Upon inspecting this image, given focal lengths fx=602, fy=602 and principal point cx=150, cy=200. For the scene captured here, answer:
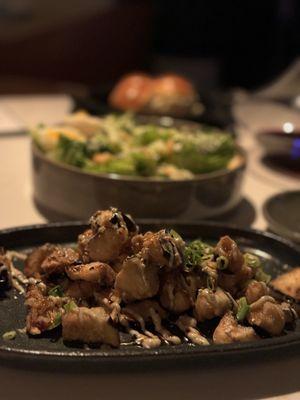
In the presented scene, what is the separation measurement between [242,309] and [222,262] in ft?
0.32

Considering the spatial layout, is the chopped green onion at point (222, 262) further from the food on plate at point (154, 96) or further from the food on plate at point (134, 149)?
the food on plate at point (154, 96)

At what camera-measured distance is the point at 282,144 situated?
2.39 metres

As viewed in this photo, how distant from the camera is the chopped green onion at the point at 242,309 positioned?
3.68ft

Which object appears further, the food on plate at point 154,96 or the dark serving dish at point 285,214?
the food on plate at point 154,96

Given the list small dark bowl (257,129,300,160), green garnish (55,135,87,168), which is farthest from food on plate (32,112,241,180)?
small dark bowl (257,129,300,160)

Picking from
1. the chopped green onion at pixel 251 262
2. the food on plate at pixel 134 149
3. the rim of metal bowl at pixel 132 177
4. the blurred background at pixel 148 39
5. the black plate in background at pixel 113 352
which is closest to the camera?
the black plate in background at pixel 113 352

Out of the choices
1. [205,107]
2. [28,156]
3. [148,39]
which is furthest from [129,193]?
[148,39]

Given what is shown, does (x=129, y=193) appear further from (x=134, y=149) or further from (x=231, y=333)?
(x=231, y=333)

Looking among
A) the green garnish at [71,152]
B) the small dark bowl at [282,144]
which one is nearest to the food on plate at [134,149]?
the green garnish at [71,152]

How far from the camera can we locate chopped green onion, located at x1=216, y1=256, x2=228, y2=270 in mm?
1171

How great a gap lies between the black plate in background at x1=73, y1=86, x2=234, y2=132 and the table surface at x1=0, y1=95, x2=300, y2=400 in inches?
4.0

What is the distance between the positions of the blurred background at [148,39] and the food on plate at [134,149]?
3.26 m

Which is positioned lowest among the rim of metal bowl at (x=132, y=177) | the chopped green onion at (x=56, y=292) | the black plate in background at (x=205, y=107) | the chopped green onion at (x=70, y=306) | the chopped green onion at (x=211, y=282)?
the chopped green onion at (x=56, y=292)

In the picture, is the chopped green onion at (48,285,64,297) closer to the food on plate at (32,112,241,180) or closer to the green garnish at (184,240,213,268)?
the green garnish at (184,240,213,268)
